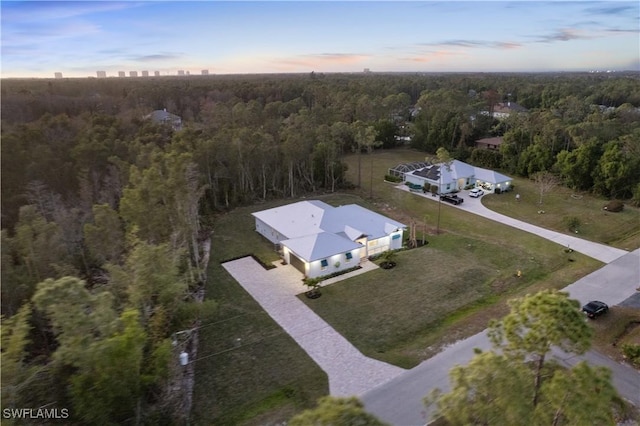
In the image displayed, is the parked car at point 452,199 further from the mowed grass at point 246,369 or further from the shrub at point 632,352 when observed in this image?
the mowed grass at point 246,369

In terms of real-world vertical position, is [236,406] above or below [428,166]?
below

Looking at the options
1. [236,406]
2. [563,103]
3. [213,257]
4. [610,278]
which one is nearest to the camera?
[236,406]

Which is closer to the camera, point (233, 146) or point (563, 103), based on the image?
point (233, 146)

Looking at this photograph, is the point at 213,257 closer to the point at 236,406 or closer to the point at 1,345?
the point at 236,406

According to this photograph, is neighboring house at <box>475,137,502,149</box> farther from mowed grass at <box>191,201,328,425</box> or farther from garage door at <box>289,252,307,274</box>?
mowed grass at <box>191,201,328,425</box>

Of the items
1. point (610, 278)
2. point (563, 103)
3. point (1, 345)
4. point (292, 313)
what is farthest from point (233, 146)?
point (563, 103)
